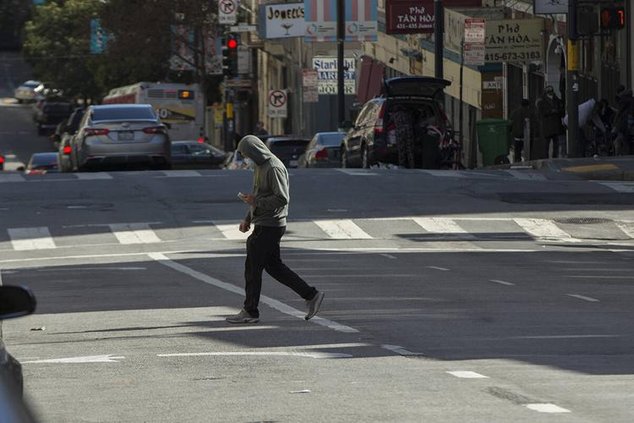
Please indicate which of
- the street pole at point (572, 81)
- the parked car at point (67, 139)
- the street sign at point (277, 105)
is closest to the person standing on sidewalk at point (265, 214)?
the street pole at point (572, 81)

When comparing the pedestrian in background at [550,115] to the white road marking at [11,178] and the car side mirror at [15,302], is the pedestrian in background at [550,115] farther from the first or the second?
the car side mirror at [15,302]

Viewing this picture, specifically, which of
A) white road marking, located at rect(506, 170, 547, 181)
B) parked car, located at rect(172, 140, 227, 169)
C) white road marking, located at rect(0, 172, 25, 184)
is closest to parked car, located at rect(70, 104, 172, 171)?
white road marking, located at rect(0, 172, 25, 184)

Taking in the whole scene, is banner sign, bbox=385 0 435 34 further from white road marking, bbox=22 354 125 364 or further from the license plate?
white road marking, bbox=22 354 125 364

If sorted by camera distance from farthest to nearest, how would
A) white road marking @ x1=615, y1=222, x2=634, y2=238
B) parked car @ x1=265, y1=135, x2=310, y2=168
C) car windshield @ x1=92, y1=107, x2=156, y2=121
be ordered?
parked car @ x1=265, y1=135, x2=310, y2=168 < car windshield @ x1=92, y1=107, x2=156, y2=121 < white road marking @ x1=615, y1=222, x2=634, y2=238

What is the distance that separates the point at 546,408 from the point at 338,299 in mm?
7492

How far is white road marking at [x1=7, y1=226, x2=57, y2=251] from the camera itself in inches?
993

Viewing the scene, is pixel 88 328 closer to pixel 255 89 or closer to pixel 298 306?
pixel 298 306

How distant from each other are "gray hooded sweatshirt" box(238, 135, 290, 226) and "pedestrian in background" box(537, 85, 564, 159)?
24077 mm

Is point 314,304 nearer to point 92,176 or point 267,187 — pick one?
point 267,187

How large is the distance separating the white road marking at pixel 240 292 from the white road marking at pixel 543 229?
19.9 ft

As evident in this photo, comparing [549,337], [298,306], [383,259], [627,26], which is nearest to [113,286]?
[298,306]

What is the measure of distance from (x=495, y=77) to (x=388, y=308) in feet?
123

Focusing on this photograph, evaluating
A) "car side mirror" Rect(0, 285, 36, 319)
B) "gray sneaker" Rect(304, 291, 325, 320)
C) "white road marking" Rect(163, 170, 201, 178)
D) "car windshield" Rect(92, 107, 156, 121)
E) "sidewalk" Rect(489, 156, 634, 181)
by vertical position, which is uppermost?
"car side mirror" Rect(0, 285, 36, 319)

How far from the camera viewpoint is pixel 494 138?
4178cm
